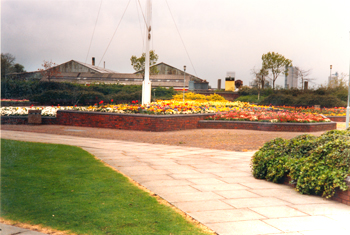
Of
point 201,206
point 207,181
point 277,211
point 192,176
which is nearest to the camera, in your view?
point 277,211

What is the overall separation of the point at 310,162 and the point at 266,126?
1001cm

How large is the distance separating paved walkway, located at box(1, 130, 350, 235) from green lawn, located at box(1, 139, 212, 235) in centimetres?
38

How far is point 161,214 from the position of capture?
4.01 metres

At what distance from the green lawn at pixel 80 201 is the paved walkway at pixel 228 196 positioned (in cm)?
38

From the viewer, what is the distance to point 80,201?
172 inches

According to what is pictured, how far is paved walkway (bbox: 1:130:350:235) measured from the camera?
149 inches

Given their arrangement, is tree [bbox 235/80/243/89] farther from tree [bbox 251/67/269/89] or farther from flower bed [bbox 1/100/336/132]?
flower bed [bbox 1/100/336/132]

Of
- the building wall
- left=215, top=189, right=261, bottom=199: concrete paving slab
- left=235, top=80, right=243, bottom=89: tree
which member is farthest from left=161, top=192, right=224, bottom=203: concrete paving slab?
left=235, top=80, right=243, bottom=89: tree

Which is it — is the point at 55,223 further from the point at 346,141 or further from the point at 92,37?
the point at 92,37

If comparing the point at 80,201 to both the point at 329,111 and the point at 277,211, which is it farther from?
the point at 329,111

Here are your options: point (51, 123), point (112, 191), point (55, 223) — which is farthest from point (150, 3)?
point (55, 223)

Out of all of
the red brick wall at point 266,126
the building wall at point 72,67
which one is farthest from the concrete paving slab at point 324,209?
the building wall at point 72,67

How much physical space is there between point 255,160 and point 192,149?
3.55m

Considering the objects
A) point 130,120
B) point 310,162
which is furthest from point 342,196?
point 130,120
